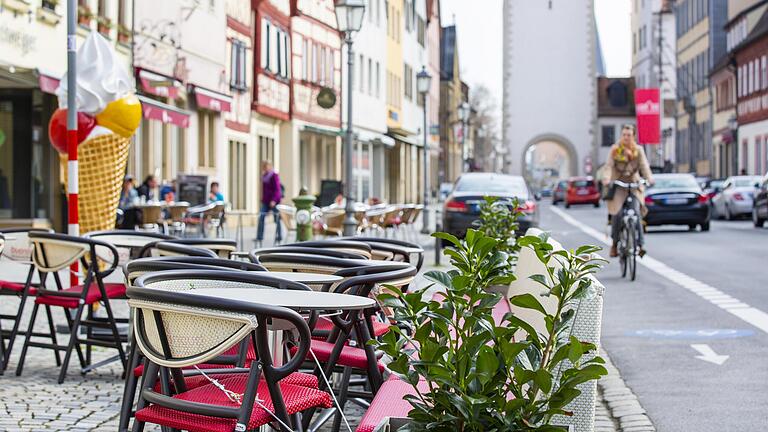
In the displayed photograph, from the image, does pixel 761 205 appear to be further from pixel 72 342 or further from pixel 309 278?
pixel 309 278

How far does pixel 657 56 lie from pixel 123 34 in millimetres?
78783

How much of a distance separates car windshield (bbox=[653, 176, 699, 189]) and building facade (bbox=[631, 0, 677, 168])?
179ft

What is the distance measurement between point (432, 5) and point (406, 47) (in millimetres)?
13947

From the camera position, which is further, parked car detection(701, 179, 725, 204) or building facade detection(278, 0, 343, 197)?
parked car detection(701, 179, 725, 204)

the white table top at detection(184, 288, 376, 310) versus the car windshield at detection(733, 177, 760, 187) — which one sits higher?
the car windshield at detection(733, 177, 760, 187)

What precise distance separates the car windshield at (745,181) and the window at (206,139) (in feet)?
58.3

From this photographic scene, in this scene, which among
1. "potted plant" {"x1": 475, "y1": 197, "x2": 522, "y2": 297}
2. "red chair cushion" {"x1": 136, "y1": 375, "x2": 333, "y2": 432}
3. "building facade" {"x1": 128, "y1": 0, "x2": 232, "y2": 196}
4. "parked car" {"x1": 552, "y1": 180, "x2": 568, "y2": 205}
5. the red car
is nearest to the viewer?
"red chair cushion" {"x1": 136, "y1": 375, "x2": 333, "y2": 432}

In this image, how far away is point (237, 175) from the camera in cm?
3722

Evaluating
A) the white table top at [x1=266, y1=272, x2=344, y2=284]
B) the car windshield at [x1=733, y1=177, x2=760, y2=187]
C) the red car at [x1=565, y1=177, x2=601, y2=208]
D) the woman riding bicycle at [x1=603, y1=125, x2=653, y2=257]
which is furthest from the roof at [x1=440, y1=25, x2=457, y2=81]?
the white table top at [x1=266, y1=272, x2=344, y2=284]

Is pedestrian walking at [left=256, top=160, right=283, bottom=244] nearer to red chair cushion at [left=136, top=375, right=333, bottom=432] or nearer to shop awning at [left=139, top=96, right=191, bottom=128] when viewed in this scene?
shop awning at [left=139, top=96, right=191, bottom=128]

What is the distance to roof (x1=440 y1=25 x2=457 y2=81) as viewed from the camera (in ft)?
316

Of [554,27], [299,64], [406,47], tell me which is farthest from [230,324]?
[554,27]

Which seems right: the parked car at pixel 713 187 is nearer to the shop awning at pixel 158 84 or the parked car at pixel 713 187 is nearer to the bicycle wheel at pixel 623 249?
the shop awning at pixel 158 84

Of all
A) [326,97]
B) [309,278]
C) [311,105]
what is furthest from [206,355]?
[311,105]
